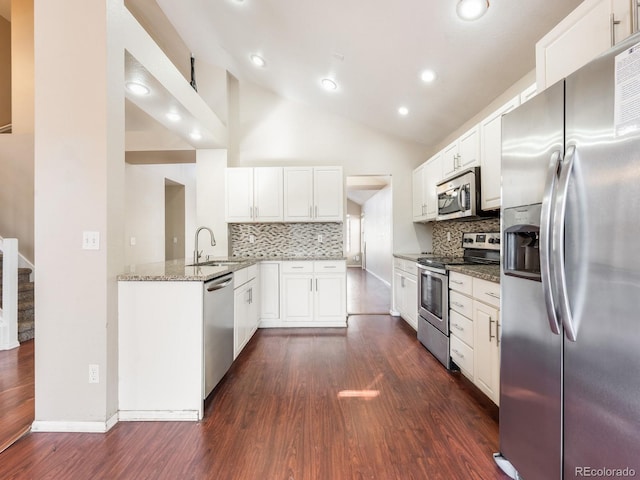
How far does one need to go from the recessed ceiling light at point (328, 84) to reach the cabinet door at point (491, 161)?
5.87ft

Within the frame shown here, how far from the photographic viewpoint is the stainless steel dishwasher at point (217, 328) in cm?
196

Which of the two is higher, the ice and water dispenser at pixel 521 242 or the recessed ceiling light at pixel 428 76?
the recessed ceiling light at pixel 428 76

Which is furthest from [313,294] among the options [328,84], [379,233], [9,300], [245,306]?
[379,233]

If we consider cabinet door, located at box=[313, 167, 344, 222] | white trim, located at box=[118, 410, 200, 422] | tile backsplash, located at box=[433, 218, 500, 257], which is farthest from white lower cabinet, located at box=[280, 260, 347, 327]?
white trim, located at box=[118, 410, 200, 422]

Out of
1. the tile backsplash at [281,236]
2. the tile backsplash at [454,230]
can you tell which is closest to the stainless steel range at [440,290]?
the tile backsplash at [454,230]

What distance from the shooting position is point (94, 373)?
1757 millimetres

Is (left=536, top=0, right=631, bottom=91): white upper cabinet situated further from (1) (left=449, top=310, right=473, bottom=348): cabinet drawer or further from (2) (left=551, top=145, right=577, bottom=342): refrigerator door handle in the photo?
(1) (left=449, top=310, right=473, bottom=348): cabinet drawer

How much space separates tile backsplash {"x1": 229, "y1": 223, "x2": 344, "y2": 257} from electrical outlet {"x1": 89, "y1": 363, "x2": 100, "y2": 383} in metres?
2.55

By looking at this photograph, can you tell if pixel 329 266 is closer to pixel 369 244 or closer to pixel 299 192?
pixel 299 192

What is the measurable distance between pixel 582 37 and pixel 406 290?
2892mm

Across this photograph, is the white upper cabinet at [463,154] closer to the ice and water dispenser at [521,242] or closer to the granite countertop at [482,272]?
the granite countertop at [482,272]

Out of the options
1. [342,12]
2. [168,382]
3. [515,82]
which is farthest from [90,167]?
[515,82]

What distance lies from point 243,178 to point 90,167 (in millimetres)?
2227

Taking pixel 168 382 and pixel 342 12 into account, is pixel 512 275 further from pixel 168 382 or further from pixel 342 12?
pixel 342 12
